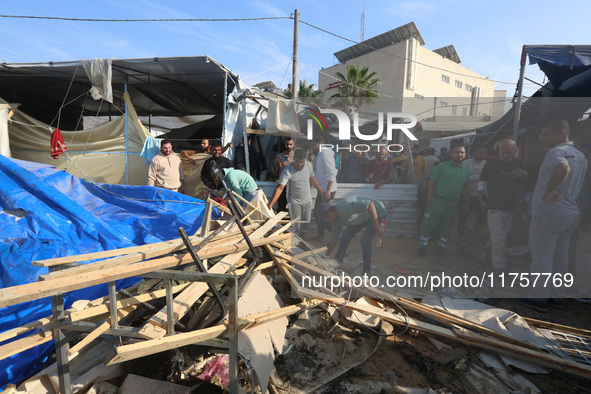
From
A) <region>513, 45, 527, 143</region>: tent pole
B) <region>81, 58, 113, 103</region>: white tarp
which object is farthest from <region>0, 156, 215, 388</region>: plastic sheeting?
<region>513, 45, 527, 143</region>: tent pole

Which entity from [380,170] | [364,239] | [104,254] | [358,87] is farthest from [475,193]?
[358,87]

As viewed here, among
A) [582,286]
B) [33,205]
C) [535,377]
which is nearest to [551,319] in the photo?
[582,286]

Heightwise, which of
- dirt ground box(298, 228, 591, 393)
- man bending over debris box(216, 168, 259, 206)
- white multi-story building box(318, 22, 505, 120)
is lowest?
dirt ground box(298, 228, 591, 393)

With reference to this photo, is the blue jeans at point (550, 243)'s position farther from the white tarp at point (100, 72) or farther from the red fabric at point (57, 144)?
the red fabric at point (57, 144)

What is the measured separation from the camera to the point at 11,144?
7438mm

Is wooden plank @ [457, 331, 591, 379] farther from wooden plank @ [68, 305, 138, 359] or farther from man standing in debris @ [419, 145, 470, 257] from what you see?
wooden plank @ [68, 305, 138, 359]

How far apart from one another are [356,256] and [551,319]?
2801mm

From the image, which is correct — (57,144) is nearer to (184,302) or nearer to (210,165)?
(210,165)

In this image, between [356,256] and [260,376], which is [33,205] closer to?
[260,376]

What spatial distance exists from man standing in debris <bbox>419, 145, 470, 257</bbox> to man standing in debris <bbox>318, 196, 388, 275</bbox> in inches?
15.7

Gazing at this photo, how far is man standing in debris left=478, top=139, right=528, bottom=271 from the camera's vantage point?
8.46 ft

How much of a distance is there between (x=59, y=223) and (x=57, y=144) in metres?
4.70

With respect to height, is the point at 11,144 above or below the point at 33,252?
above

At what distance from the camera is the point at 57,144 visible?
→ 6.97 metres
